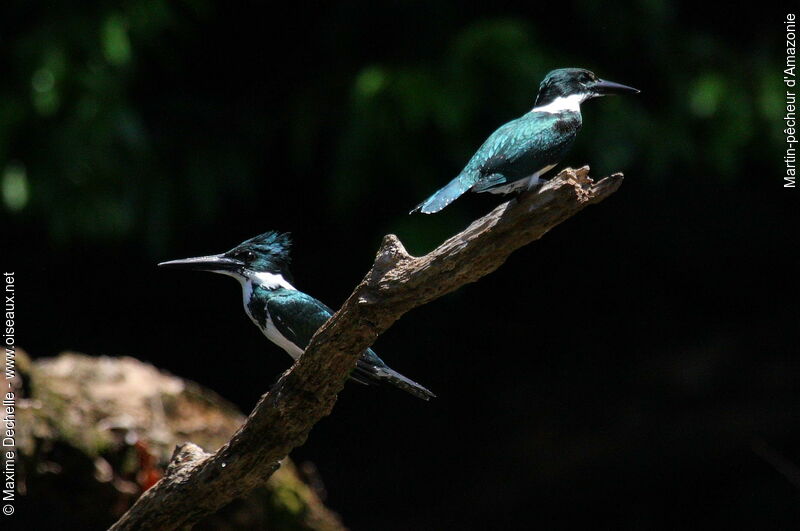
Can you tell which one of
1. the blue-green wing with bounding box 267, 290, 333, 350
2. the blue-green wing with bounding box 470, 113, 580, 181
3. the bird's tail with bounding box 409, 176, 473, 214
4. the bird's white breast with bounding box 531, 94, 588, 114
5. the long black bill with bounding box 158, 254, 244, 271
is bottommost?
the blue-green wing with bounding box 267, 290, 333, 350

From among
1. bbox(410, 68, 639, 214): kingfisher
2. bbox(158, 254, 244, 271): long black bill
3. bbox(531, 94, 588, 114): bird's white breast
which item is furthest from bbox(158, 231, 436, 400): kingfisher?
bbox(531, 94, 588, 114): bird's white breast

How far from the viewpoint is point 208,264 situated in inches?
102

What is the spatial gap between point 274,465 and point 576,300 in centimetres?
453

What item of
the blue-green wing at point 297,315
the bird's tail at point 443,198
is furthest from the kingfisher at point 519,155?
the blue-green wing at point 297,315

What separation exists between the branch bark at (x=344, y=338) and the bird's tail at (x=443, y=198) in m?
0.11

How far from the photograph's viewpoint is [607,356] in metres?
7.29

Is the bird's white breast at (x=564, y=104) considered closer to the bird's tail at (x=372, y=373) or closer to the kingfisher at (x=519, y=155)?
the kingfisher at (x=519, y=155)

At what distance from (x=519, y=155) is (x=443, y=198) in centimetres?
21

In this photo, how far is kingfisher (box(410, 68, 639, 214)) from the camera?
7.70ft

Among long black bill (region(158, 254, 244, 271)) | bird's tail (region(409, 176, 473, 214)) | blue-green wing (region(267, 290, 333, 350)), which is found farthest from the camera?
blue-green wing (region(267, 290, 333, 350))

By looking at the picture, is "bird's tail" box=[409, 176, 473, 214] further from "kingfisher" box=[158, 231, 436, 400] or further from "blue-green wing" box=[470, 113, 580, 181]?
"kingfisher" box=[158, 231, 436, 400]

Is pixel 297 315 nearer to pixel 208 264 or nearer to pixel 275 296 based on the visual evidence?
pixel 275 296

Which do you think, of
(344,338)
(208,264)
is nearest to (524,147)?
(344,338)

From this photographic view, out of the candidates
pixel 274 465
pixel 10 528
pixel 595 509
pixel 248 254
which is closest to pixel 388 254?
pixel 248 254
